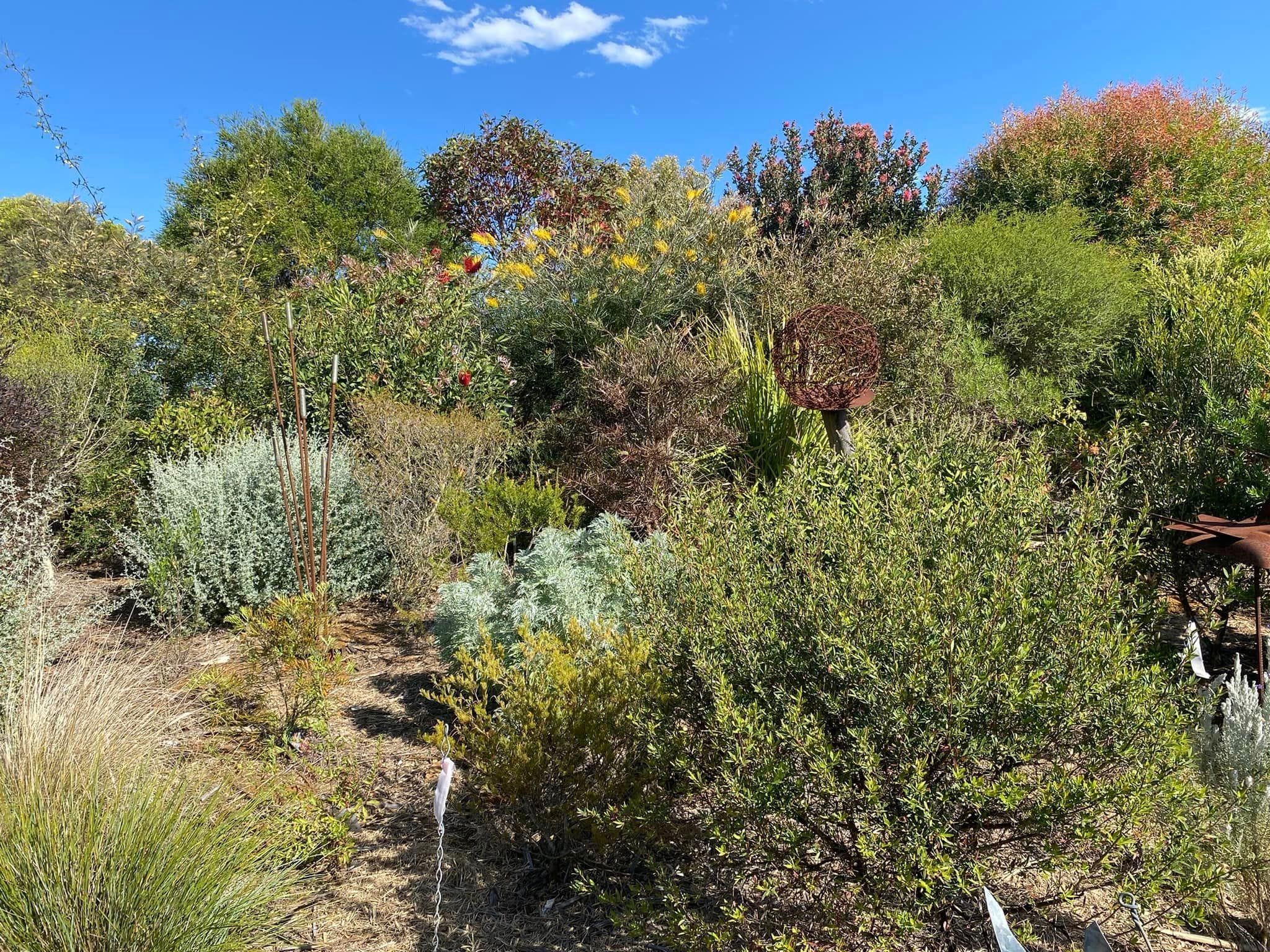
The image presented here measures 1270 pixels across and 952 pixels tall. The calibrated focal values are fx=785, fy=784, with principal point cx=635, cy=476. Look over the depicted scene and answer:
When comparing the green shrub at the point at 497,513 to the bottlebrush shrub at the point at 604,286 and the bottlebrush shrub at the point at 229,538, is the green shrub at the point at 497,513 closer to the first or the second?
the bottlebrush shrub at the point at 229,538

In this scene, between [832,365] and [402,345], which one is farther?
[402,345]

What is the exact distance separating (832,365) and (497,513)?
7.98 feet

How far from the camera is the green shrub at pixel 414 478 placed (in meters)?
5.34

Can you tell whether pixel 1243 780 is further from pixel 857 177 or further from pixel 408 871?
pixel 857 177

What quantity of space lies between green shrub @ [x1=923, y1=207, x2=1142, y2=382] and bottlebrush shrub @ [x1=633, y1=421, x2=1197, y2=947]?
20.4 ft

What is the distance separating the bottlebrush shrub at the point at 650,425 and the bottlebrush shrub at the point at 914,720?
3.40 m

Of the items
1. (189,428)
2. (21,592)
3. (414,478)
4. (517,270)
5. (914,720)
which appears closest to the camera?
(914,720)

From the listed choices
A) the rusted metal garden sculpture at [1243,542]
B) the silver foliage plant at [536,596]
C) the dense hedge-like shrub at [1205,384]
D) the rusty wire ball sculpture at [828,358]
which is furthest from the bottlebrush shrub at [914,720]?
the rusty wire ball sculpture at [828,358]

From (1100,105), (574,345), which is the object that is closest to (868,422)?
(574,345)

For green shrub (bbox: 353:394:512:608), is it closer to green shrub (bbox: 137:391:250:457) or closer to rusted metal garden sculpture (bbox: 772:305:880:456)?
green shrub (bbox: 137:391:250:457)

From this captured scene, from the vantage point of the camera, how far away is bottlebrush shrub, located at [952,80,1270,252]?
406 inches

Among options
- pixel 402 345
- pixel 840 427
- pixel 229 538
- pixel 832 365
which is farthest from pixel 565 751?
pixel 402 345

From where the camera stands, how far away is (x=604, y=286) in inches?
301

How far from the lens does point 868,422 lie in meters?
6.02
